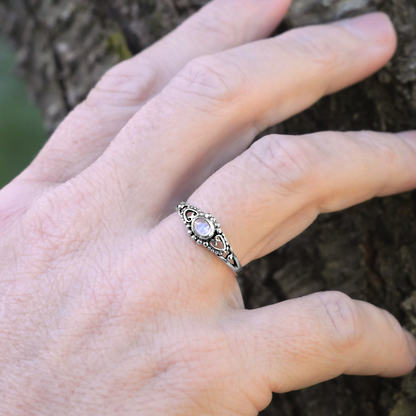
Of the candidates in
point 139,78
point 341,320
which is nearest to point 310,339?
point 341,320

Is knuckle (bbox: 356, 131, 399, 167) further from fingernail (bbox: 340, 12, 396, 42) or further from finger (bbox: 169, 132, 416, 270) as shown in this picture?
fingernail (bbox: 340, 12, 396, 42)

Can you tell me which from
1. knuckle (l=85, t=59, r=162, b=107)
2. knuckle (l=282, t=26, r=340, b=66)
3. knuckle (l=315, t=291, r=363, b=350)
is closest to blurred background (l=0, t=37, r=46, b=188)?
knuckle (l=85, t=59, r=162, b=107)

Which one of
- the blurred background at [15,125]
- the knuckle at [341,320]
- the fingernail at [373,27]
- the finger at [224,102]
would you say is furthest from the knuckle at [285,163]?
the blurred background at [15,125]

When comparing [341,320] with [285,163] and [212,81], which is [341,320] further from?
[212,81]

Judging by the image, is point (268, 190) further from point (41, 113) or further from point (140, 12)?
point (41, 113)

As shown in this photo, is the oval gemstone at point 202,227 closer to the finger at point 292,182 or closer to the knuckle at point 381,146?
the finger at point 292,182

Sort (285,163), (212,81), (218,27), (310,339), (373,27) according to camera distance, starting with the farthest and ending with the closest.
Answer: (218,27)
(373,27)
(212,81)
(285,163)
(310,339)
